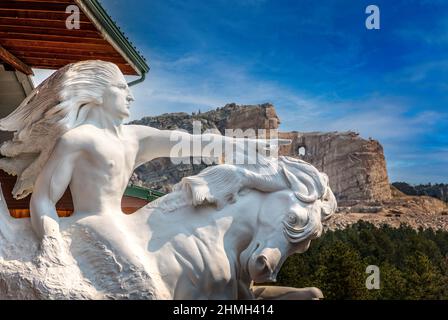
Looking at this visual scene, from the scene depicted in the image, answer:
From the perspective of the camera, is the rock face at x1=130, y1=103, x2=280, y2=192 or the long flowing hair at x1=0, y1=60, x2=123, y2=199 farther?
the rock face at x1=130, y1=103, x2=280, y2=192

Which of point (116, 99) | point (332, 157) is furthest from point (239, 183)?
point (332, 157)

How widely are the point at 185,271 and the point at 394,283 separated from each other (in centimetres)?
1623

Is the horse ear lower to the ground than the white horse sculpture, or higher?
higher

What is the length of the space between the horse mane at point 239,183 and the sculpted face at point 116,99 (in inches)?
17.4

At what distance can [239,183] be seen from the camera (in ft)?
8.02

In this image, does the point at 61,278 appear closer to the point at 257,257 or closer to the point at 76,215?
the point at 76,215

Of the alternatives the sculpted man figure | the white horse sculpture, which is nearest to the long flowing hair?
the sculpted man figure

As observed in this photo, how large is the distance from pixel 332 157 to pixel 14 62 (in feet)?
209

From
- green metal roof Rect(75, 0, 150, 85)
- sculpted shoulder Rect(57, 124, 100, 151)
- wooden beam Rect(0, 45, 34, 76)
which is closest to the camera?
sculpted shoulder Rect(57, 124, 100, 151)

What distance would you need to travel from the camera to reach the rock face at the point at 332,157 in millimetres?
64750

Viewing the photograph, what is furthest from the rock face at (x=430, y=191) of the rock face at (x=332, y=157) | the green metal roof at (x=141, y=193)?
the green metal roof at (x=141, y=193)

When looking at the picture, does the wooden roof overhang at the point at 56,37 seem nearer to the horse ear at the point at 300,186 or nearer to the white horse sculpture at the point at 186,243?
the white horse sculpture at the point at 186,243

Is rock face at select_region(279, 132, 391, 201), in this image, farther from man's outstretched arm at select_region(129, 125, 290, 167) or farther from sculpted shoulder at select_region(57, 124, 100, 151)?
sculpted shoulder at select_region(57, 124, 100, 151)

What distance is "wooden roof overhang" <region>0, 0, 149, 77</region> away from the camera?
3.68 m
